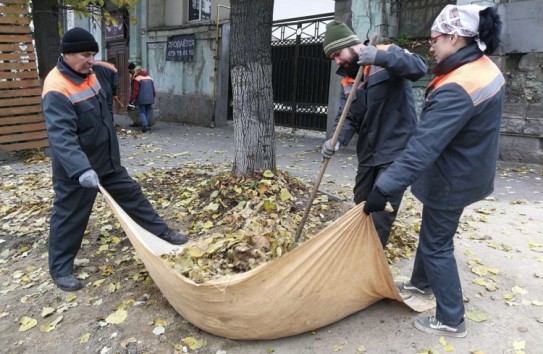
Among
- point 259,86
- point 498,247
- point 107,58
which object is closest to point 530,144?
point 498,247

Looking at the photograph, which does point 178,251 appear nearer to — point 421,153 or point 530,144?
point 421,153

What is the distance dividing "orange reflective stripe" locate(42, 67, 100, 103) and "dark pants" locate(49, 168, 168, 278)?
23.9 inches

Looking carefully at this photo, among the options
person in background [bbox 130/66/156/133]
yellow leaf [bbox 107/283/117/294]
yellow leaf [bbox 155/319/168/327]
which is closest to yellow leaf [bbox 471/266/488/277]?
yellow leaf [bbox 155/319/168/327]

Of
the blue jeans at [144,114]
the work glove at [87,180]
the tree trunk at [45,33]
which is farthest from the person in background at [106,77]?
the blue jeans at [144,114]

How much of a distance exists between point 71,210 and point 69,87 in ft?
2.90

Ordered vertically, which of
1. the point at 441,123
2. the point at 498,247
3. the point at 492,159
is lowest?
the point at 498,247

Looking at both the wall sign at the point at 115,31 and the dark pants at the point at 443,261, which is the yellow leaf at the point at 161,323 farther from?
the wall sign at the point at 115,31

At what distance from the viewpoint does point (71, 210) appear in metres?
3.27

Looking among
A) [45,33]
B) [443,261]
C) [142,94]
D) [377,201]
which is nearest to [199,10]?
[142,94]

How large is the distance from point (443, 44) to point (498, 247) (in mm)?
2422

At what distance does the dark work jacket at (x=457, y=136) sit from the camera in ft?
7.46

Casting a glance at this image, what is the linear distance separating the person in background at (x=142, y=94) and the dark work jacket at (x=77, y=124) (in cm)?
869

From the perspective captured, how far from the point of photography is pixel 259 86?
4734 millimetres

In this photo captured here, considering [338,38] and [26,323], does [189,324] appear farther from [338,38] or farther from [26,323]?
[338,38]
